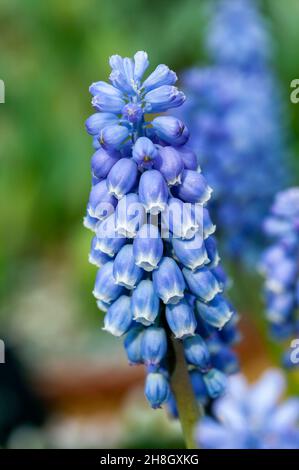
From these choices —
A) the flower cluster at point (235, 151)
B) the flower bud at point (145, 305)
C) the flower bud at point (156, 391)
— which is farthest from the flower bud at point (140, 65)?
the flower cluster at point (235, 151)

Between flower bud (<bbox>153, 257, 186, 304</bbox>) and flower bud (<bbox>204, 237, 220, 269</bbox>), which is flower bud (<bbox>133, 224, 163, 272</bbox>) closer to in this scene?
flower bud (<bbox>153, 257, 186, 304</bbox>)

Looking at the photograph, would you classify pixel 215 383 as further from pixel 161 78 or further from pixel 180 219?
pixel 161 78

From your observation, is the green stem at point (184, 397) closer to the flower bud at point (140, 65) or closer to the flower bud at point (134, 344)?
the flower bud at point (134, 344)

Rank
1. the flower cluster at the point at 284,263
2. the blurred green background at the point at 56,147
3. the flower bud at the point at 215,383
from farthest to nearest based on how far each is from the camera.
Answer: the blurred green background at the point at 56,147 → the flower cluster at the point at 284,263 → the flower bud at the point at 215,383

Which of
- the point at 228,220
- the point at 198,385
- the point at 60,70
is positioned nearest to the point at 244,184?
the point at 228,220

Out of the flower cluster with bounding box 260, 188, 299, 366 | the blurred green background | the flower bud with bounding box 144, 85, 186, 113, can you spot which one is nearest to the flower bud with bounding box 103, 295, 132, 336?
the flower bud with bounding box 144, 85, 186, 113

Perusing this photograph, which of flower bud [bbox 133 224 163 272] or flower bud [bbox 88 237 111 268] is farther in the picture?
flower bud [bbox 88 237 111 268]

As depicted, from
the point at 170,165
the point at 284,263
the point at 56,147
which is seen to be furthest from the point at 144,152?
the point at 56,147
